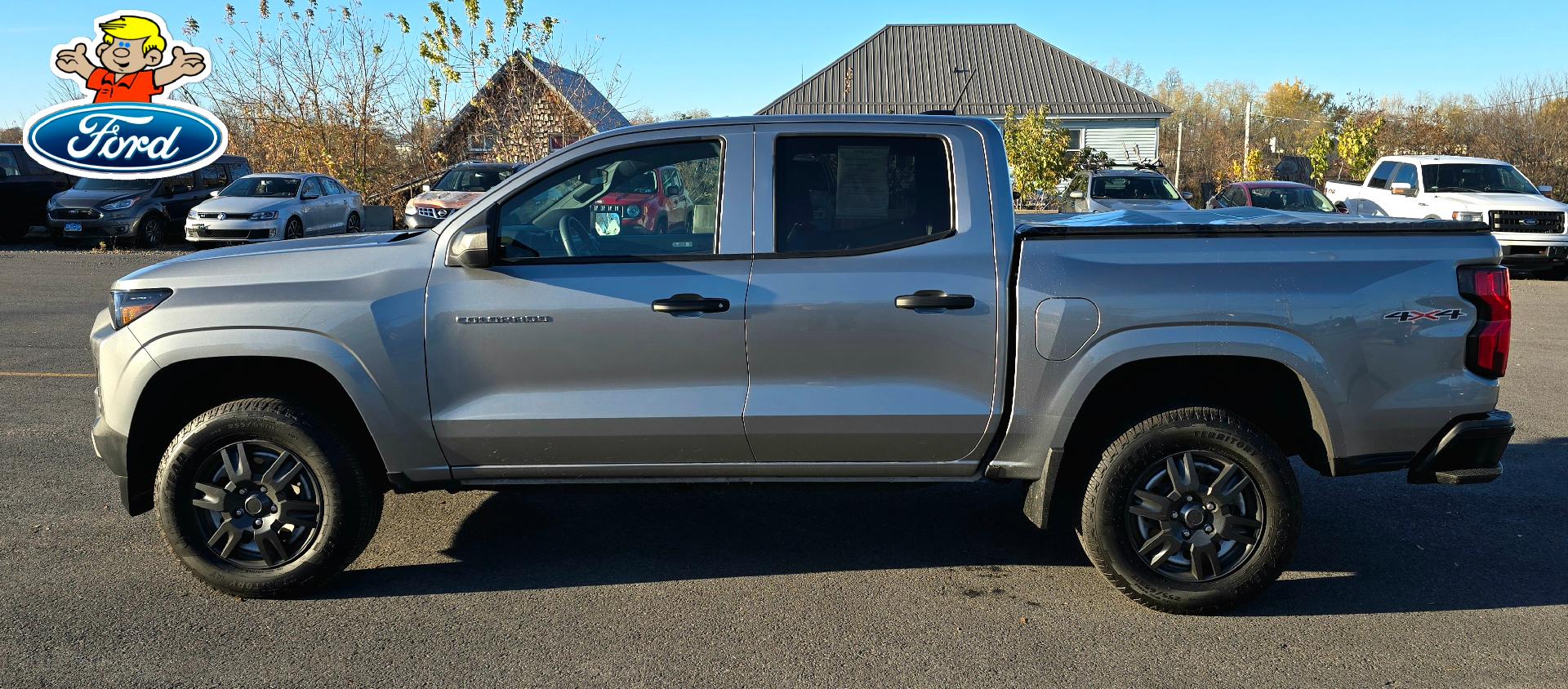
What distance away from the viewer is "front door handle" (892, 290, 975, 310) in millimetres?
4277

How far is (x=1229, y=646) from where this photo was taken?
4.15 meters

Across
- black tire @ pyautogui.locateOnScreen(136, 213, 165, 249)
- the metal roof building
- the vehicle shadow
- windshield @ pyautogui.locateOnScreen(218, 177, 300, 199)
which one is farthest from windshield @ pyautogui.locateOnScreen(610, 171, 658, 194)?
the metal roof building

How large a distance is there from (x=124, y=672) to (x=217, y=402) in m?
1.23

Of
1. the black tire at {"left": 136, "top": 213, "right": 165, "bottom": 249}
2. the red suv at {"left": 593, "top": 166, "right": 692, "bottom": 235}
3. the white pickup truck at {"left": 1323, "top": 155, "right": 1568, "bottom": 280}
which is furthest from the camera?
the black tire at {"left": 136, "top": 213, "right": 165, "bottom": 249}

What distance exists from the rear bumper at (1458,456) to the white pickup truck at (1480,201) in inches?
531

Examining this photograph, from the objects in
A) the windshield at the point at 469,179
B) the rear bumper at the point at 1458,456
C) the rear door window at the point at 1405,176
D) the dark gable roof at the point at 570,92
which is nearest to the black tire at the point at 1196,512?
the rear bumper at the point at 1458,456

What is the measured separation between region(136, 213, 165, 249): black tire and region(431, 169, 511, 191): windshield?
17.9 feet

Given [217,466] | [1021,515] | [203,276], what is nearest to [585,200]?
→ [203,276]

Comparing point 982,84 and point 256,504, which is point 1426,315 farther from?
point 982,84

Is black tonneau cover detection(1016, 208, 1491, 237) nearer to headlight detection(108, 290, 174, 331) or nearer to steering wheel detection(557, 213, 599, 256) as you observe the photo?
steering wheel detection(557, 213, 599, 256)

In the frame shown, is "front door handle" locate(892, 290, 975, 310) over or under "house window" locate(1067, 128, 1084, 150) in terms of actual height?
under

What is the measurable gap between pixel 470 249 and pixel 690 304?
2.79 feet

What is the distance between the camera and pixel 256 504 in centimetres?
450

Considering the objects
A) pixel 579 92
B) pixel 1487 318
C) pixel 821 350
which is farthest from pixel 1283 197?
pixel 579 92
